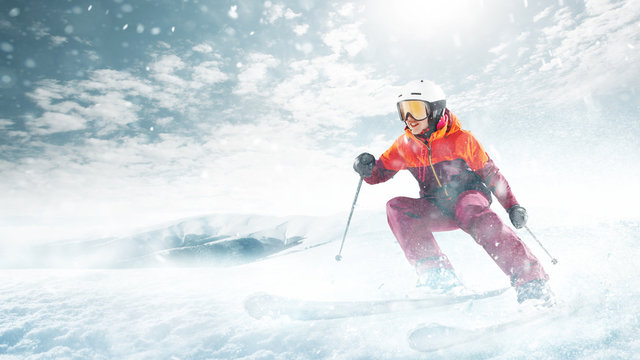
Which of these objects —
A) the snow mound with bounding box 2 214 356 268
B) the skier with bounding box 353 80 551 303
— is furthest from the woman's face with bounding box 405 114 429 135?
the snow mound with bounding box 2 214 356 268

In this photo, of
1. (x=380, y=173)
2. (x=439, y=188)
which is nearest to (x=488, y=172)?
(x=439, y=188)

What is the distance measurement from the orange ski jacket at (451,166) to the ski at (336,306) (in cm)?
88

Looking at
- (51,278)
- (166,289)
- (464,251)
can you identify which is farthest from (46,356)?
(464,251)

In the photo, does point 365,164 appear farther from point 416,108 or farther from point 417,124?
point 416,108

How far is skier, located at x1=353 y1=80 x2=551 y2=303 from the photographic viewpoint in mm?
2771

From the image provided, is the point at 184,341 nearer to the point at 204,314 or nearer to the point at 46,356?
Answer: the point at 204,314

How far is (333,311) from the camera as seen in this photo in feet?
9.11

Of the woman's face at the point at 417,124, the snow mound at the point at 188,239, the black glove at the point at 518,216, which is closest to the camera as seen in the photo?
the black glove at the point at 518,216

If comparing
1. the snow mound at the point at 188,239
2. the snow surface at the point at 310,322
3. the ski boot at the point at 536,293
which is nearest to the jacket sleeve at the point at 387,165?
the snow surface at the point at 310,322

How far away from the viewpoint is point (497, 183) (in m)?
2.92

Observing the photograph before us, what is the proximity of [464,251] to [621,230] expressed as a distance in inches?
91.1

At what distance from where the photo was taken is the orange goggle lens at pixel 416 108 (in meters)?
2.87

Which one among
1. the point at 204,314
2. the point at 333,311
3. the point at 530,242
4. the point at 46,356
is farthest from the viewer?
the point at 530,242

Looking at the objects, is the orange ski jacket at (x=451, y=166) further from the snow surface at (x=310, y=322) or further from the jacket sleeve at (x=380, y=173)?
the snow surface at (x=310, y=322)
